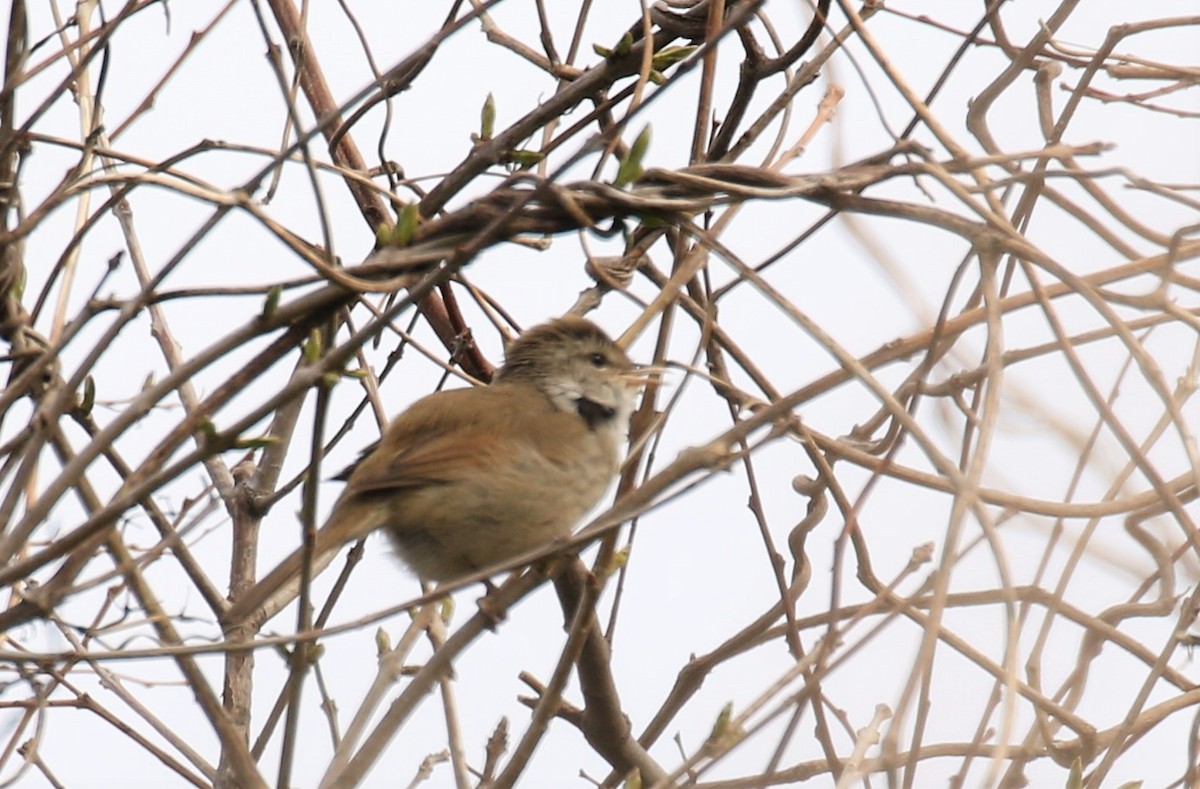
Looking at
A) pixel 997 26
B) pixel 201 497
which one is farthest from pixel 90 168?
pixel 997 26

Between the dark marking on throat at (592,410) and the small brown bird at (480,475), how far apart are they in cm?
4

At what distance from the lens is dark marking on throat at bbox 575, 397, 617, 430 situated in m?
4.24

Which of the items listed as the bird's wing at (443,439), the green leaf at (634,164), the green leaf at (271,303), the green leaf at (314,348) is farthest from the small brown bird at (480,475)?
the green leaf at (271,303)

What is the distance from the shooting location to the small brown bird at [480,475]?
3.74 m

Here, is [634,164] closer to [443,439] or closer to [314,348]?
[314,348]

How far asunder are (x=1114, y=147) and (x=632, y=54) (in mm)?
1396

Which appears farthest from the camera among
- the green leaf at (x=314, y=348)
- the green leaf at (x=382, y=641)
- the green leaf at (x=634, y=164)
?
the green leaf at (x=382, y=641)

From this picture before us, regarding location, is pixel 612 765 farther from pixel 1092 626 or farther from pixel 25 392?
pixel 25 392

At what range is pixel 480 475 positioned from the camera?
3836 mm

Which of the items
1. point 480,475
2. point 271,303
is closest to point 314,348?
point 271,303

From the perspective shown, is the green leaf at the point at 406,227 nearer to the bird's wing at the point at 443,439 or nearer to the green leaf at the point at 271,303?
the green leaf at the point at 271,303

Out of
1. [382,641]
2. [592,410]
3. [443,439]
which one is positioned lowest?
[382,641]

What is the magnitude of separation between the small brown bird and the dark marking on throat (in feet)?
0.14

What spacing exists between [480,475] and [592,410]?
548mm
